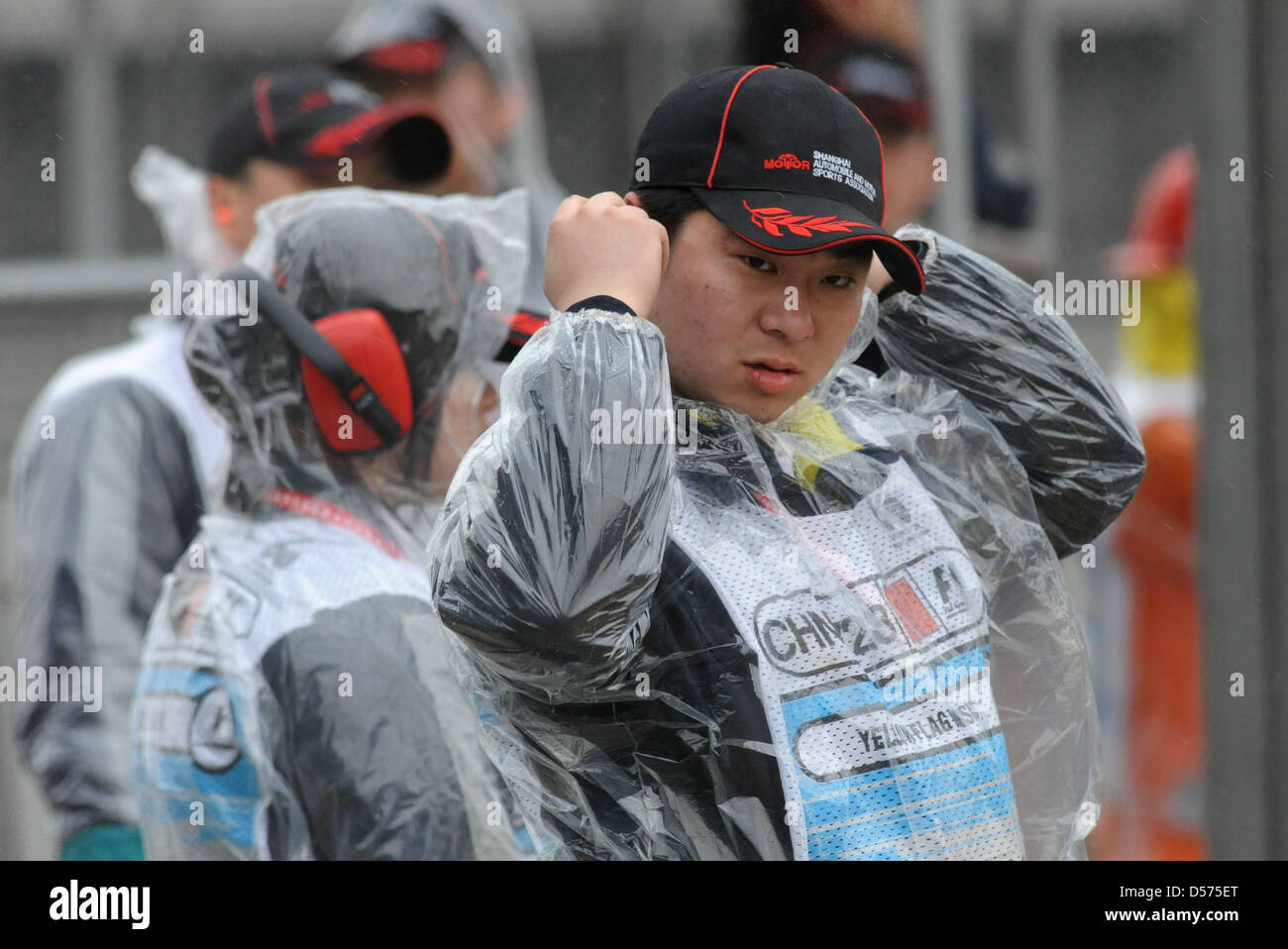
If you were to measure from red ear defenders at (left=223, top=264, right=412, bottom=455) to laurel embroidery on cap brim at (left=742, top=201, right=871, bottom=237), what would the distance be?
749 millimetres

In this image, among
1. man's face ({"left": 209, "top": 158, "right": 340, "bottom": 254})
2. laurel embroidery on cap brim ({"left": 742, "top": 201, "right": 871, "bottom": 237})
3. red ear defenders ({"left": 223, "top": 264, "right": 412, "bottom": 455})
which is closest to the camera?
laurel embroidery on cap brim ({"left": 742, "top": 201, "right": 871, "bottom": 237})

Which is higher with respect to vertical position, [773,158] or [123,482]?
[773,158]

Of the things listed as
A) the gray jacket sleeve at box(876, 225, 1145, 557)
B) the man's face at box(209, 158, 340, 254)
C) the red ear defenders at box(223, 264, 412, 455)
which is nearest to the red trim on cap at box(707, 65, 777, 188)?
the gray jacket sleeve at box(876, 225, 1145, 557)

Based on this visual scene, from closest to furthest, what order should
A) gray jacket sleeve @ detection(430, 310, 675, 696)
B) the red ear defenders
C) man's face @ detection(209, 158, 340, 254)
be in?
1. gray jacket sleeve @ detection(430, 310, 675, 696)
2. the red ear defenders
3. man's face @ detection(209, 158, 340, 254)

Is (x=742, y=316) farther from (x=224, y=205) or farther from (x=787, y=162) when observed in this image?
(x=224, y=205)

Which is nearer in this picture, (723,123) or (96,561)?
(723,123)

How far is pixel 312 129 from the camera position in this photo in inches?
130

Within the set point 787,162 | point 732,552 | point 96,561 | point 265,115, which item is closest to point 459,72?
point 265,115

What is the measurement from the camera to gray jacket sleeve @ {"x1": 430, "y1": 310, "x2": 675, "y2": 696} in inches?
53.6

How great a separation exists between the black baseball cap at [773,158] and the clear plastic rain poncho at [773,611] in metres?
0.20

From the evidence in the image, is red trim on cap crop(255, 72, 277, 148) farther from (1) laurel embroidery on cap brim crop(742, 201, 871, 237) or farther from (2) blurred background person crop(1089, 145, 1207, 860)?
(2) blurred background person crop(1089, 145, 1207, 860)

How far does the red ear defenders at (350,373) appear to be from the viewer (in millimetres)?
2109

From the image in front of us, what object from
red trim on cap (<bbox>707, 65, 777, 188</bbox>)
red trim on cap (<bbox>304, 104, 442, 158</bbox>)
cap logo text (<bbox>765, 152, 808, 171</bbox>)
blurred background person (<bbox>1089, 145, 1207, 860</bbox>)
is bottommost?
blurred background person (<bbox>1089, 145, 1207, 860</bbox>)

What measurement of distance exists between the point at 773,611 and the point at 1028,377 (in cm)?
55
